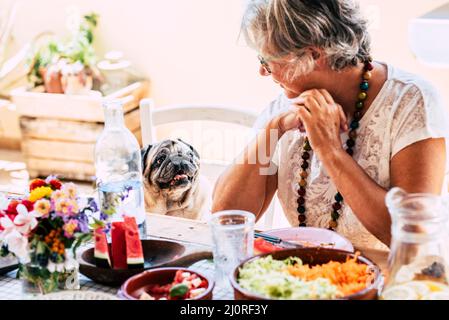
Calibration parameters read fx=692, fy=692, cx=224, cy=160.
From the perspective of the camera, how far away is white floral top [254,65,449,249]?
5.38 ft

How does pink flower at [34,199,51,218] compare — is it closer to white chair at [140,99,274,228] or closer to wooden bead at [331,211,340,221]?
wooden bead at [331,211,340,221]

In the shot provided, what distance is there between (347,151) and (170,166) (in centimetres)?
60

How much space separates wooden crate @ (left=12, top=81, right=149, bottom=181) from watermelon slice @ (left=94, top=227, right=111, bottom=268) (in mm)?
2576

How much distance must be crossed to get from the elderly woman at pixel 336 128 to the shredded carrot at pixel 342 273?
41 cm

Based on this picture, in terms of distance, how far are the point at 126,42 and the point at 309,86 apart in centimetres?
259

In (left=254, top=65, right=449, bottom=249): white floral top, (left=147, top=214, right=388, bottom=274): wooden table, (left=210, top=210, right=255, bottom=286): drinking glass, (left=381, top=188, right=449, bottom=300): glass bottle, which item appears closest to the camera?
(left=381, top=188, right=449, bottom=300): glass bottle

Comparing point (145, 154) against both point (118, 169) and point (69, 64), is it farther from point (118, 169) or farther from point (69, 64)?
point (69, 64)

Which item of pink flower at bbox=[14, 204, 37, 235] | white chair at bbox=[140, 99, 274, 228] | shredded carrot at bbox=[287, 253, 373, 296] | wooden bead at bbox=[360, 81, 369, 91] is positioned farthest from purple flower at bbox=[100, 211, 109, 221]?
white chair at bbox=[140, 99, 274, 228]

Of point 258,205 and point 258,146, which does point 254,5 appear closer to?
point 258,146

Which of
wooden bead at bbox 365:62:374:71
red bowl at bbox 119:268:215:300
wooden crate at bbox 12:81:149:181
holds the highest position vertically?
wooden bead at bbox 365:62:374:71

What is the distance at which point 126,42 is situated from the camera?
4.14 m

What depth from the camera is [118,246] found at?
1.36m

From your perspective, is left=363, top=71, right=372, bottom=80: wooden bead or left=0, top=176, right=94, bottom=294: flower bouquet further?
left=363, top=71, right=372, bottom=80: wooden bead
